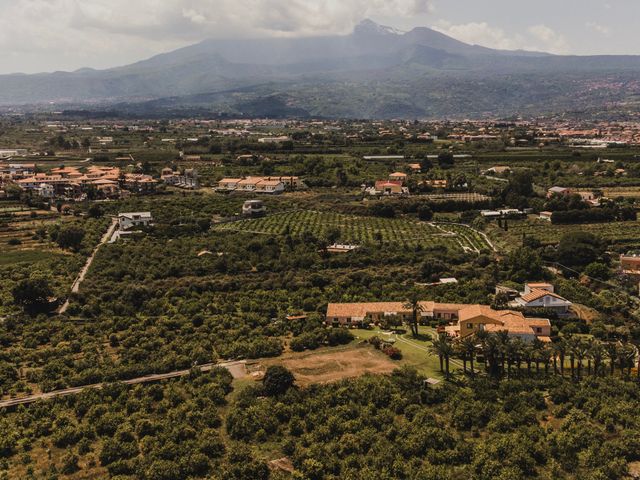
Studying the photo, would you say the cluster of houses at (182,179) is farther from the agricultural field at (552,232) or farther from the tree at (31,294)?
the tree at (31,294)

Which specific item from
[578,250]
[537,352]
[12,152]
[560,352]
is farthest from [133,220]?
[12,152]

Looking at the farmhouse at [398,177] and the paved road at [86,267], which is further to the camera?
the farmhouse at [398,177]

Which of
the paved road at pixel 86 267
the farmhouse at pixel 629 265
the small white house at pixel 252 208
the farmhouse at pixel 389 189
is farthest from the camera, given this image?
the farmhouse at pixel 389 189

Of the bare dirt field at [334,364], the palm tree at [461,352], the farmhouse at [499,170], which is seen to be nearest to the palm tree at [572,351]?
the palm tree at [461,352]

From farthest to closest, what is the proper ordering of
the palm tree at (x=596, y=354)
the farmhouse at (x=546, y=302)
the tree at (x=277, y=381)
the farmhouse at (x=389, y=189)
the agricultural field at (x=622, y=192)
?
1. the farmhouse at (x=389, y=189)
2. the agricultural field at (x=622, y=192)
3. the farmhouse at (x=546, y=302)
4. the palm tree at (x=596, y=354)
5. the tree at (x=277, y=381)

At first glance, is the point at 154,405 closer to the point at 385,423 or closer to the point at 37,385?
the point at 37,385

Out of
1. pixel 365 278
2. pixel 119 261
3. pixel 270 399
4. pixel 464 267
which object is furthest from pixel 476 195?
pixel 270 399
